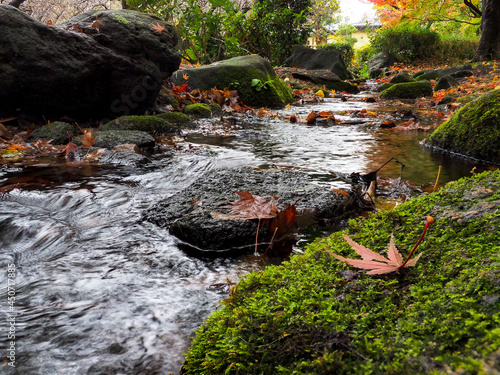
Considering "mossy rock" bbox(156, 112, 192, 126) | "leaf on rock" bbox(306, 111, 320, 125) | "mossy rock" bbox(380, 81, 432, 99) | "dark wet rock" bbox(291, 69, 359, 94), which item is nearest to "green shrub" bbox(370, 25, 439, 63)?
"dark wet rock" bbox(291, 69, 359, 94)

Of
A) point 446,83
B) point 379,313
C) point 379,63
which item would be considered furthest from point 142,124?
point 379,63

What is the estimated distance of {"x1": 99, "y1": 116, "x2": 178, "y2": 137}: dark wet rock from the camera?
16.2ft

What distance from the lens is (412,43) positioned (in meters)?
20.0

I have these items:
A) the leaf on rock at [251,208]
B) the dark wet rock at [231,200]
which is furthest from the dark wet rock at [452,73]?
the leaf on rock at [251,208]

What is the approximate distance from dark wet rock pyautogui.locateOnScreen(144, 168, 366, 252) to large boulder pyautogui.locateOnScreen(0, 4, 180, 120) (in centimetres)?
331

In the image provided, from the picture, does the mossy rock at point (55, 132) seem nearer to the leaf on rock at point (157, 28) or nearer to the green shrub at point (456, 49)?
the leaf on rock at point (157, 28)

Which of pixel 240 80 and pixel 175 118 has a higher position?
pixel 240 80

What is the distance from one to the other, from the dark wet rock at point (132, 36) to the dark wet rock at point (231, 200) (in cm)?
378

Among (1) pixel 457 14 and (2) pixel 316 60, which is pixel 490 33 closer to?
(2) pixel 316 60

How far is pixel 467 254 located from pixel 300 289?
420mm

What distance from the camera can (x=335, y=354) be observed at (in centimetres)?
69

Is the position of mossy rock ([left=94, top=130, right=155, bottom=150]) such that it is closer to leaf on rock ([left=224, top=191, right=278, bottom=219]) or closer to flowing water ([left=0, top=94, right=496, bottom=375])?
flowing water ([left=0, top=94, right=496, bottom=375])

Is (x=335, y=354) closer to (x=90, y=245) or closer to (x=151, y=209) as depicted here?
(x=90, y=245)

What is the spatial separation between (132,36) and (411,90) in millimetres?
8135
